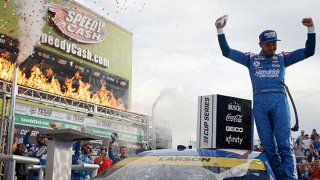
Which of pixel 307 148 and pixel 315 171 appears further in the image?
pixel 307 148

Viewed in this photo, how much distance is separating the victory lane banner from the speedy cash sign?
1665 cm

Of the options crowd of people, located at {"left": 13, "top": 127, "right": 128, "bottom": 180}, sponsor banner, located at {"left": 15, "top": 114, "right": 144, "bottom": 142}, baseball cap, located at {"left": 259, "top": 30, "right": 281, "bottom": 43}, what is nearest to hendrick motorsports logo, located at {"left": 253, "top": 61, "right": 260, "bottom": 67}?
baseball cap, located at {"left": 259, "top": 30, "right": 281, "bottom": 43}

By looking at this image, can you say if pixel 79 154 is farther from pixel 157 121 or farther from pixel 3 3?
pixel 157 121

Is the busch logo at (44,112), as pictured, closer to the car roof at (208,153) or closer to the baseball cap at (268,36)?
the baseball cap at (268,36)

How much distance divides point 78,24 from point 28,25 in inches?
154

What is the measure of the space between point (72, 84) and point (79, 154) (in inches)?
456

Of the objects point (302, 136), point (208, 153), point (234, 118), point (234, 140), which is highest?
point (234, 118)

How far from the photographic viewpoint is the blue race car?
3544mm

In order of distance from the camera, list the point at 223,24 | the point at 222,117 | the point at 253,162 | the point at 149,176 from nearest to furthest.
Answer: the point at 149,176 < the point at 253,162 < the point at 222,117 < the point at 223,24

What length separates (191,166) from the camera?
12.0 feet

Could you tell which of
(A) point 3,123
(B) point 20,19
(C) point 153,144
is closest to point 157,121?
(C) point 153,144

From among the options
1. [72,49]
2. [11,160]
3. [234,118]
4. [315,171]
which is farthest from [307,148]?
[11,160]

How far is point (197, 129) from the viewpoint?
4.89m

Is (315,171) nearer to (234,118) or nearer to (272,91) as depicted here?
(272,91)
